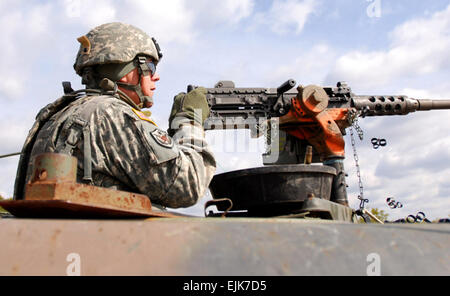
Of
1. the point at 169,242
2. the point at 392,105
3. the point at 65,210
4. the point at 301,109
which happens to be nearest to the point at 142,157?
the point at 65,210

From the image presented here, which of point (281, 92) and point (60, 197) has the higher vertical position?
point (281, 92)

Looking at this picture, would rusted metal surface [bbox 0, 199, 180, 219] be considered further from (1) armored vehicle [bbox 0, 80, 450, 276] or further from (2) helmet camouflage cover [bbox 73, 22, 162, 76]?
(2) helmet camouflage cover [bbox 73, 22, 162, 76]

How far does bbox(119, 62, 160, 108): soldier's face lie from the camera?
90.1 inches

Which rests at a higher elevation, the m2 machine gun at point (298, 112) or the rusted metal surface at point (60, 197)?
the m2 machine gun at point (298, 112)

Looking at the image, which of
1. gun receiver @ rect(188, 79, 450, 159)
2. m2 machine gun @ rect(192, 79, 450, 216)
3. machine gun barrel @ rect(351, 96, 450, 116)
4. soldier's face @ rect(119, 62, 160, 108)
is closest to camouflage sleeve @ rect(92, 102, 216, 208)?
soldier's face @ rect(119, 62, 160, 108)

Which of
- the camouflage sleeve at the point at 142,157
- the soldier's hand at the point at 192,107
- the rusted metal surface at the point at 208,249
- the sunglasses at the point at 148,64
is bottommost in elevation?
the rusted metal surface at the point at 208,249

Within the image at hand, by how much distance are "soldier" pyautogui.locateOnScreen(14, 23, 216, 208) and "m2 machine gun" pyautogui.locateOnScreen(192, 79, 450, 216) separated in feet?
13.0

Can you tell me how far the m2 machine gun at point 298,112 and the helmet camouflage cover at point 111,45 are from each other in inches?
153

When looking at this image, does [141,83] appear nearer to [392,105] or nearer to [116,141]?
[116,141]

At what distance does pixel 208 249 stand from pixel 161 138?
0.92 metres

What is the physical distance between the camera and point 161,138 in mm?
1841

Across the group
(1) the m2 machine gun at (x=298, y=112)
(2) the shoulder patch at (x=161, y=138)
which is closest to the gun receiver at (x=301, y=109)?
(1) the m2 machine gun at (x=298, y=112)

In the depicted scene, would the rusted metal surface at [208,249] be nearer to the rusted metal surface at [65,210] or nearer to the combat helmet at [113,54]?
the rusted metal surface at [65,210]

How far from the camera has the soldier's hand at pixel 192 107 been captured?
2.35 metres
